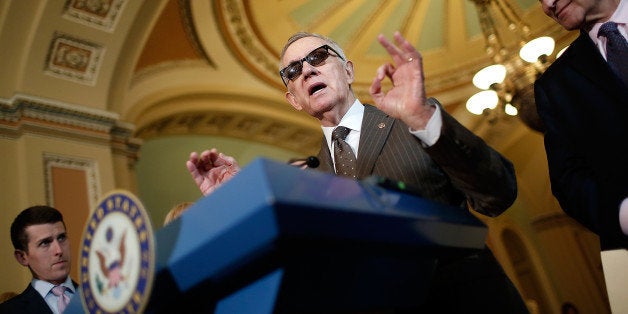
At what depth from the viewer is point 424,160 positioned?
2.98ft

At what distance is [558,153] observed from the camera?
109cm

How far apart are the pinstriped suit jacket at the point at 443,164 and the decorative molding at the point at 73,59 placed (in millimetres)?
3736

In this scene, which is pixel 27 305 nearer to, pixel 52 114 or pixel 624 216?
pixel 624 216

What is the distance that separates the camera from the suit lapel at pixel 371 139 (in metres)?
0.95

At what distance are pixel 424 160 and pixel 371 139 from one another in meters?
0.13

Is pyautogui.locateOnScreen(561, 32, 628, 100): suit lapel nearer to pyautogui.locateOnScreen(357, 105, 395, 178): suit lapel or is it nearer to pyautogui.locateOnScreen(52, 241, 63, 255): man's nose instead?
pyautogui.locateOnScreen(357, 105, 395, 178): suit lapel

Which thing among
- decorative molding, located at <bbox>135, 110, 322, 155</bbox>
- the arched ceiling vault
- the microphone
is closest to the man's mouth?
the microphone

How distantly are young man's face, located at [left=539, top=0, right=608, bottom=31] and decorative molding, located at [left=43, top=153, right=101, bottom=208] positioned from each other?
3.48 meters

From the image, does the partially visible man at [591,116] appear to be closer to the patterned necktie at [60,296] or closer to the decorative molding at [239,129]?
the patterned necktie at [60,296]

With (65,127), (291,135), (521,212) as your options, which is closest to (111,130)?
(65,127)

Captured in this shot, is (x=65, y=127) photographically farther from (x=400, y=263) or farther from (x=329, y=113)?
(x=400, y=263)

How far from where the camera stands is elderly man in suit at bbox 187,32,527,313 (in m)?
0.79

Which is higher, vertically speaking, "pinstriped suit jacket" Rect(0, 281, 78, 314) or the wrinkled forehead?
the wrinkled forehead

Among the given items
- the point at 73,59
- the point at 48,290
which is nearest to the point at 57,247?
the point at 48,290
